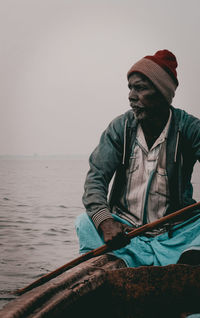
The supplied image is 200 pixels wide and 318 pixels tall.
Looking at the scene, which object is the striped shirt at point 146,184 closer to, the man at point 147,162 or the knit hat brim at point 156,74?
the man at point 147,162

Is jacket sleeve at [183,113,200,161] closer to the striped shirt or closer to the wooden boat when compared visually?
the striped shirt

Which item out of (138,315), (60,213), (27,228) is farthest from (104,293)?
(60,213)

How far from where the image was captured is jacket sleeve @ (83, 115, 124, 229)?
2703 mm

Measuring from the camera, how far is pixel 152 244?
2693 millimetres

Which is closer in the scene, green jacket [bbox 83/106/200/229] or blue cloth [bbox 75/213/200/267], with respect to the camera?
blue cloth [bbox 75/213/200/267]

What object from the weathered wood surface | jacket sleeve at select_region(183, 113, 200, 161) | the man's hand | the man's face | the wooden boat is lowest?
the wooden boat

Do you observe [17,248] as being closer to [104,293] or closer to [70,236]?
[70,236]

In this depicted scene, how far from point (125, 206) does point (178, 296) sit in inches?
28.8

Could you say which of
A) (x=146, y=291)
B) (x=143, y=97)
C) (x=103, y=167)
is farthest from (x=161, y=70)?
(x=146, y=291)

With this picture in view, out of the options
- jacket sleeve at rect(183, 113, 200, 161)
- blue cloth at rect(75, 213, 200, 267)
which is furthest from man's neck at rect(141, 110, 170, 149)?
blue cloth at rect(75, 213, 200, 267)

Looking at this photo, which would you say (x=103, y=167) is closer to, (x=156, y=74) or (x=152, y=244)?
(x=152, y=244)

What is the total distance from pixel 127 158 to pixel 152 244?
581 mm

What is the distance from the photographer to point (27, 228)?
26.3 ft

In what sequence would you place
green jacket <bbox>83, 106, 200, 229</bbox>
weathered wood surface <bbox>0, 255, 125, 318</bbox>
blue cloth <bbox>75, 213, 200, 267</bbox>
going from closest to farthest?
1. weathered wood surface <bbox>0, 255, 125, 318</bbox>
2. blue cloth <bbox>75, 213, 200, 267</bbox>
3. green jacket <bbox>83, 106, 200, 229</bbox>
